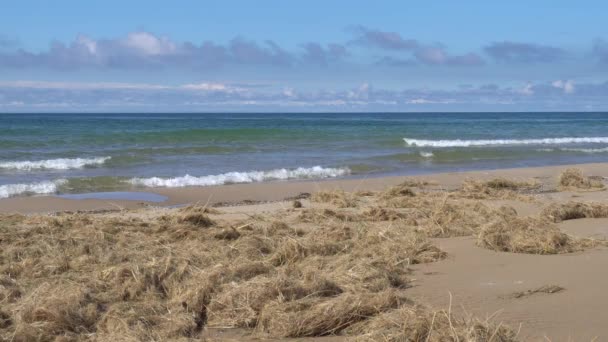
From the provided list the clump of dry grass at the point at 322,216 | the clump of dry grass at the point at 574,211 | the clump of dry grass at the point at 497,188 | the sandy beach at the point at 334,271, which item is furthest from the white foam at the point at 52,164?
the clump of dry grass at the point at 574,211

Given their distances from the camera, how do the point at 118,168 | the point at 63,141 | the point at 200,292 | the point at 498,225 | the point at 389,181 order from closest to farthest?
the point at 200,292, the point at 498,225, the point at 389,181, the point at 118,168, the point at 63,141

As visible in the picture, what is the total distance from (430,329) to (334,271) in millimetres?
1834

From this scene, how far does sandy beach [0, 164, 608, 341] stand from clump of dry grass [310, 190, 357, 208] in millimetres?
944

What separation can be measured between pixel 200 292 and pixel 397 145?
94.5 feet

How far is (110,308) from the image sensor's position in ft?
16.9

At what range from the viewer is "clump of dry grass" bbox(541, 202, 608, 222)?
34.0 feet

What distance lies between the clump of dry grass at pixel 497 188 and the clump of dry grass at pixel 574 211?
218 cm

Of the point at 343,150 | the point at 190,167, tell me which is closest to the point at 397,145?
the point at 343,150

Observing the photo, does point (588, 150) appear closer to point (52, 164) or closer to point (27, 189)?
point (52, 164)

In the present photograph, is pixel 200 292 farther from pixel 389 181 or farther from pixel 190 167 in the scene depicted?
pixel 190 167

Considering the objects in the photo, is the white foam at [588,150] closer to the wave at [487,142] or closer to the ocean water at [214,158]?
the ocean water at [214,158]

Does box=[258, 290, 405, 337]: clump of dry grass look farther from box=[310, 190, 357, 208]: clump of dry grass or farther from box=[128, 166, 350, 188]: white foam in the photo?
box=[128, 166, 350, 188]: white foam

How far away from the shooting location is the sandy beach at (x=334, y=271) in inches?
194

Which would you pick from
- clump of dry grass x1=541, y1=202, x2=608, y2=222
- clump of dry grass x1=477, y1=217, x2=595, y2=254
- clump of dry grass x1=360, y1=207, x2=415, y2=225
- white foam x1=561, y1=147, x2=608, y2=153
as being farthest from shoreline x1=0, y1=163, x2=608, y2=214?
white foam x1=561, y1=147, x2=608, y2=153
